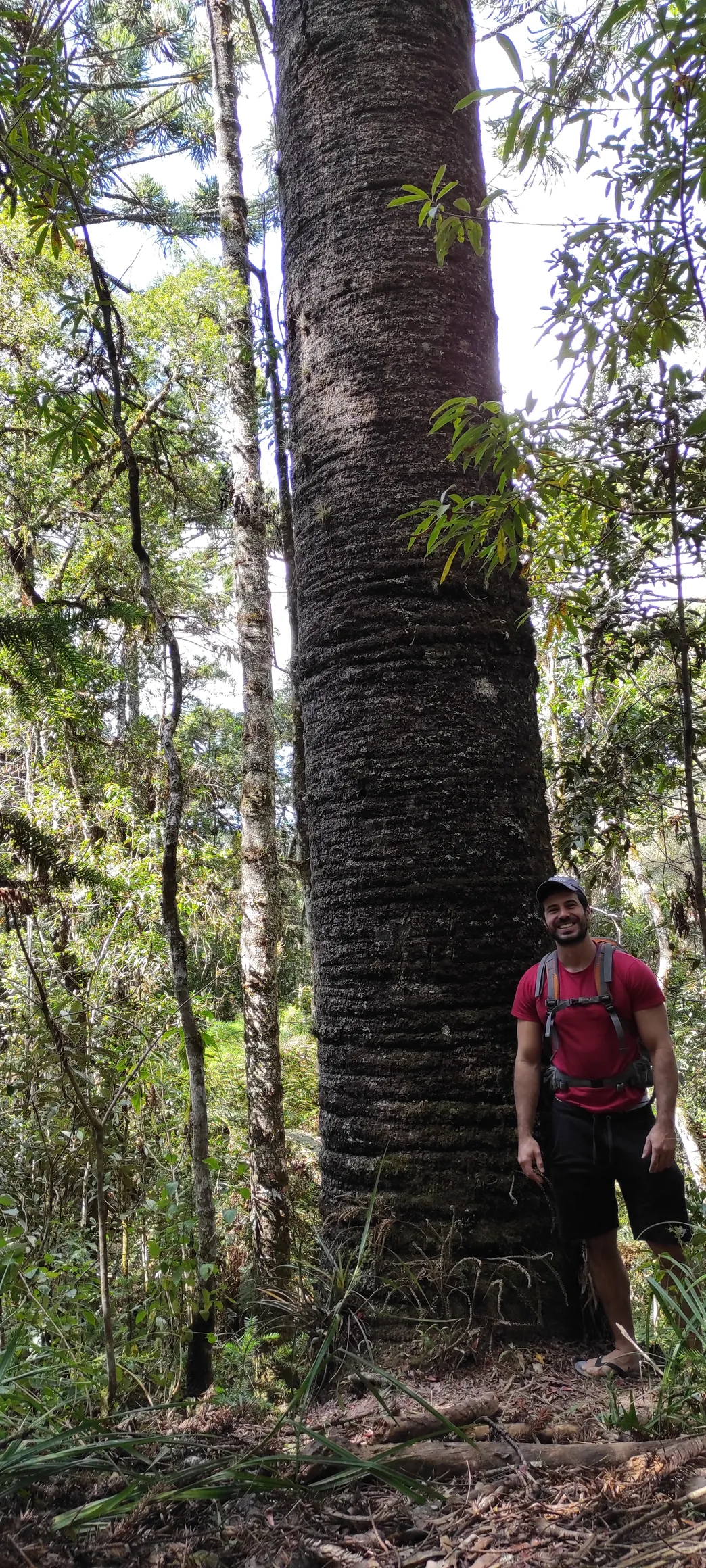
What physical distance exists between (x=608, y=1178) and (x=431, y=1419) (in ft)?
3.74

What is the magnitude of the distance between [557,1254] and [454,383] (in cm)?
256

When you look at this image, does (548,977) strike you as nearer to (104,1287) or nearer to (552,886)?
(552,886)

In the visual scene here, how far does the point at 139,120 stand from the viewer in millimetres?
17547

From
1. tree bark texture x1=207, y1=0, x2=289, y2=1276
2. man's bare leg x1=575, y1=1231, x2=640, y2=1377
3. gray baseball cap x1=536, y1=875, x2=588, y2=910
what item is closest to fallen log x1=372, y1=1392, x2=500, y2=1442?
man's bare leg x1=575, y1=1231, x2=640, y2=1377

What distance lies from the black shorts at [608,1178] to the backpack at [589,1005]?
0.28 feet

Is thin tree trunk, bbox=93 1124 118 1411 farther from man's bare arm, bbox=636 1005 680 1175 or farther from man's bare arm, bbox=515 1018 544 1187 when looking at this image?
man's bare arm, bbox=636 1005 680 1175

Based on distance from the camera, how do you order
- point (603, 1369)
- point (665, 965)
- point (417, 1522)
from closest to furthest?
point (417, 1522)
point (603, 1369)
point (665, 965)

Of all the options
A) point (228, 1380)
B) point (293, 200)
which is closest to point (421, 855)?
point (293, 200)

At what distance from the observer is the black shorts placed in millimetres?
2691

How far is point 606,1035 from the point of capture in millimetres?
2961

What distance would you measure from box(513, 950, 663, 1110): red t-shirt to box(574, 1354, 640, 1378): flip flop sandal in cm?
74

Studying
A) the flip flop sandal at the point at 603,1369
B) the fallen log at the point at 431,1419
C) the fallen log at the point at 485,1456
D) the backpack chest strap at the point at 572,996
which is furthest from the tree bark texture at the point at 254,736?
the fallen log at the point at 485,1456

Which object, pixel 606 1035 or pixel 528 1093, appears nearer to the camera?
pixel 528 1093

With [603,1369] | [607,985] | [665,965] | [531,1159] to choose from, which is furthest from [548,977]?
[665,965]
